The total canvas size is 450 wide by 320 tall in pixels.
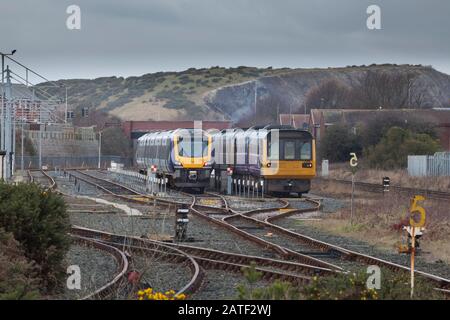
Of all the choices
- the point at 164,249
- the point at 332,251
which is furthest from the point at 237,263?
the point at 332,251

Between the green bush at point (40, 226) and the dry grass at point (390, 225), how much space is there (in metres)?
7.43

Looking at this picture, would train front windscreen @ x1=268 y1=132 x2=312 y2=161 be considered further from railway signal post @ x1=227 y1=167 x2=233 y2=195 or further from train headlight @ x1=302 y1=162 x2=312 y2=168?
railway signal post @ x1=227 y1=167 x2=233 y2=195

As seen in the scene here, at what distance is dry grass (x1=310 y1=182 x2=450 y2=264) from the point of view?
19.5m

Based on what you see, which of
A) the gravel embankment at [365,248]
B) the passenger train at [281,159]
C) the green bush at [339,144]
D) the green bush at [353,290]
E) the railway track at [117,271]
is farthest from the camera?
the green bush at [339,144]

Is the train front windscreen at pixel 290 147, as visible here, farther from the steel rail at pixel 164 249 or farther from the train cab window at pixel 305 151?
the steel rail at pixel 164 249

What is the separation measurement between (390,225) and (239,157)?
67.8 ft

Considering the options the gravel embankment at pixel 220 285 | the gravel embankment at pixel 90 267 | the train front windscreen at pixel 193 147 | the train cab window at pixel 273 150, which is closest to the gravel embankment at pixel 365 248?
the gravel embankment at pixel 220 285

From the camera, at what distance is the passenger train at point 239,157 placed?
3806cm

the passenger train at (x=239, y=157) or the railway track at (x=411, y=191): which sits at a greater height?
the passenger train at (x=239, y=157)

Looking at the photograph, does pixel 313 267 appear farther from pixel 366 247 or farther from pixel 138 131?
pixel 138 131

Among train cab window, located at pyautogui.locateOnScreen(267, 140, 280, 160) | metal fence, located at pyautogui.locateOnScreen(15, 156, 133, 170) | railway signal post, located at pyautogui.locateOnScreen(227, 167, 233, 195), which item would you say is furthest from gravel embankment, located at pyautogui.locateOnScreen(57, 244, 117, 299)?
metal fence, located at pyautogui.locateOnScreen(15, 156, 133, 170)

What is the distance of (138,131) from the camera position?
107750 millimetres
